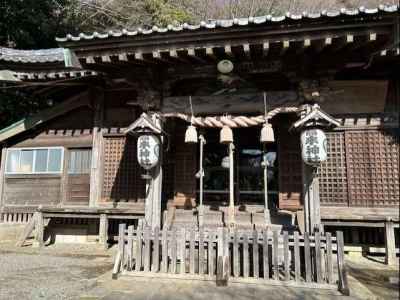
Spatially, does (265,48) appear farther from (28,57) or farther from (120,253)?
(28,57)

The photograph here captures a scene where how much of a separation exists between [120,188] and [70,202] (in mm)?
1802

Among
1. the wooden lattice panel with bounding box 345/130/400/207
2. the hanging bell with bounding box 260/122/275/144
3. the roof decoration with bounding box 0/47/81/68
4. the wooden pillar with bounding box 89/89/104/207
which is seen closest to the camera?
the hanging bell with bounding box 260/122/275/144

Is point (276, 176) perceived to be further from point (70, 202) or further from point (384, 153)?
point (70, 202)

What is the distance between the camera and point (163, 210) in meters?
8.62

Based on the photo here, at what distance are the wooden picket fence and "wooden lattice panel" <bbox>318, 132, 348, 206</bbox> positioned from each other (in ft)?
9.04

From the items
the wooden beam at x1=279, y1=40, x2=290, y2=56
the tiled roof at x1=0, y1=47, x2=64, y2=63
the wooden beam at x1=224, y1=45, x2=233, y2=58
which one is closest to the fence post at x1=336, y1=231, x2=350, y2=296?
the wooden beam at x1=279, y1=40, x2=290, y2=56

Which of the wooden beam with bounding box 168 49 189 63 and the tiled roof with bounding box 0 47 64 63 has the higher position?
the tiled roof with bounding box 0 47 64 63

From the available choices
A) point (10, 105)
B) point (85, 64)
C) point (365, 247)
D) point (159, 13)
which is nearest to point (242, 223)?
point (365, 247)

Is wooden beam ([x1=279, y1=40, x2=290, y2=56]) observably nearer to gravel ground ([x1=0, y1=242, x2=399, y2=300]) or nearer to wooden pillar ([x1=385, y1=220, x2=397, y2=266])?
gravel ground ([x1=0, y1=242, x2=399, y2=300])

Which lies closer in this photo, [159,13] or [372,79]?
[372,79]

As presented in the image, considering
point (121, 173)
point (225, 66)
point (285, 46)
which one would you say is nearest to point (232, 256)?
point (225, 66)

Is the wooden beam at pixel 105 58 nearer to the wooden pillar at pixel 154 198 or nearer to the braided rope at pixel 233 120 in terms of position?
the wooden pillar at pixel 154 198

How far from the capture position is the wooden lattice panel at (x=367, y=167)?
7.56 meters

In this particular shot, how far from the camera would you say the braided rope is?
20.7 feet
